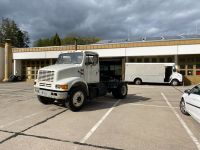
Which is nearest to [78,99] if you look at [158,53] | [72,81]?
[72,81]

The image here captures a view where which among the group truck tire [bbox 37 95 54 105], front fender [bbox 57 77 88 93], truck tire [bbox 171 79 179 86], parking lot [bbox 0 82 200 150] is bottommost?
parking lot [bbox 0 82 200 150]

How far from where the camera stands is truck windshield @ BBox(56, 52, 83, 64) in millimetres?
9397

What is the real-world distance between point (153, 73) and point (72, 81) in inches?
603

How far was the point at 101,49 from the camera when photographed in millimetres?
25469

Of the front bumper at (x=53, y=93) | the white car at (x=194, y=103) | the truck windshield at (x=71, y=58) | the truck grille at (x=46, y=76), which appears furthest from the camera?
the truck windshield at (x=71, y=58)

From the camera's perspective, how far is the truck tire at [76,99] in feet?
27.2

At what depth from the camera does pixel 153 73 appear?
2203 centimetres

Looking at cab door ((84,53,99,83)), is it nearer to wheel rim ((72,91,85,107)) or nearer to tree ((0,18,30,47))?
wheel rim ((72,91,85,107))

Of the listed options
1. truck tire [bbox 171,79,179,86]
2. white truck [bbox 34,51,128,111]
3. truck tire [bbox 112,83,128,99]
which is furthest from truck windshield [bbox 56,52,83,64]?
truck tire [bbox 171,79,179,86]

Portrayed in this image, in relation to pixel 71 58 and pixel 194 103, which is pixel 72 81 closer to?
pixel 71 58

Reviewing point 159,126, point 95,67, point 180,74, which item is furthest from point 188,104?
point 180,74

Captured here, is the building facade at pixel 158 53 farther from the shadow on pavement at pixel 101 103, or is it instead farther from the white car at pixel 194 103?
the white car at pixel 194 103

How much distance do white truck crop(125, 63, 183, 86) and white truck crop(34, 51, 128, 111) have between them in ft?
41.5

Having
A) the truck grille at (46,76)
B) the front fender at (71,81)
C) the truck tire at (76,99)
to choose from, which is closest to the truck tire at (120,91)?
the truck tire at (76,99)
